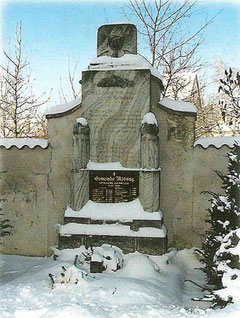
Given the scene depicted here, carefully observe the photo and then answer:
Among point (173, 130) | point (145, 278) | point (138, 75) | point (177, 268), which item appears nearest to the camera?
point (145, 278)

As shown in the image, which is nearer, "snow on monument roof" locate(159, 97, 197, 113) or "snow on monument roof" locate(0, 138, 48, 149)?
"snow on monument roof" locate(159, 97, 197, 113)

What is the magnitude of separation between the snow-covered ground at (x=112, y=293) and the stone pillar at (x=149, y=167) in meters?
1.10

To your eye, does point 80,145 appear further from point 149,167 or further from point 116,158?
point 149,167

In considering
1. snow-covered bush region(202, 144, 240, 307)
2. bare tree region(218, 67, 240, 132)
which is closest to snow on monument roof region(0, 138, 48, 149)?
bare tree region(218, 67, 240, 132)

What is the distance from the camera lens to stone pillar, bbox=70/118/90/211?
23.7ft

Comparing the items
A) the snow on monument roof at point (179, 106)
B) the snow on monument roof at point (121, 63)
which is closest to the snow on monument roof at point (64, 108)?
the snow on monument roof at point (121, 63)

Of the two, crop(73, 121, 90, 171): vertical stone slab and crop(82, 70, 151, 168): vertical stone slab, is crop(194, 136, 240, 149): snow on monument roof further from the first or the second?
crop(73, 121, 90, 171): vertical stone slab

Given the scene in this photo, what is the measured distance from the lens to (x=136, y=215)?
6.96 meters

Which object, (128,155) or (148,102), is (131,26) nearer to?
(148,102)

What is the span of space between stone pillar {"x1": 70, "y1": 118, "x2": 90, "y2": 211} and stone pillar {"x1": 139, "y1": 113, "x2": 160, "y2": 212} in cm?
118

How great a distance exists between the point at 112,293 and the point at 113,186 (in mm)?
2862

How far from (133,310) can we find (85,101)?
4606 millimetres

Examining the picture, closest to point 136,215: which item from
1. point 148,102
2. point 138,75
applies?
point 148,102

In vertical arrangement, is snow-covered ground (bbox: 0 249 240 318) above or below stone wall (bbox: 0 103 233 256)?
below
